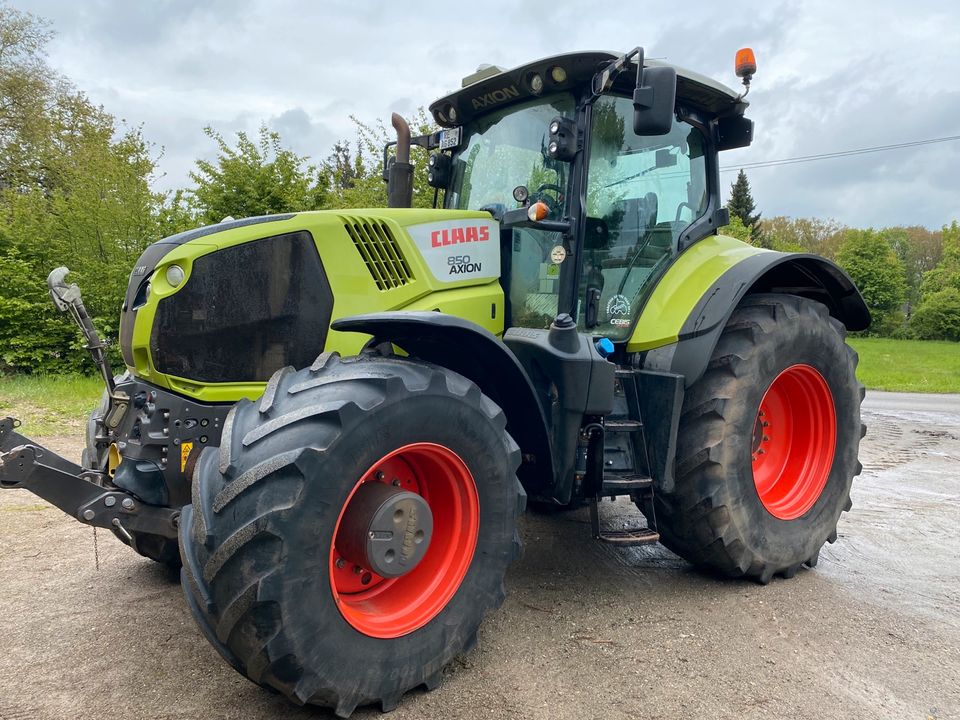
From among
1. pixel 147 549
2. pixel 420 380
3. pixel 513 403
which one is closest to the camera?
pixel 420 380

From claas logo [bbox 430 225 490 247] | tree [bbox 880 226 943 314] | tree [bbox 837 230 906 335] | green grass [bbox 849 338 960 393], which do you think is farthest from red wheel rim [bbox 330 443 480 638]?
tree [bbox 880 226 943 314]

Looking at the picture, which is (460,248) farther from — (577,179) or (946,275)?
(946,275)

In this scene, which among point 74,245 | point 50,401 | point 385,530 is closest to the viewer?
point 385,530

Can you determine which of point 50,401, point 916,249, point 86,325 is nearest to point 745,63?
point 86,325

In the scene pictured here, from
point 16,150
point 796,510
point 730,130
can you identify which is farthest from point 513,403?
point 16,150

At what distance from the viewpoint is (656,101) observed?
3.20 m

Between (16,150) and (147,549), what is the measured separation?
776 inches

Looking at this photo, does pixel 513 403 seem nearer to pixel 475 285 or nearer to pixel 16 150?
pixel 475 285

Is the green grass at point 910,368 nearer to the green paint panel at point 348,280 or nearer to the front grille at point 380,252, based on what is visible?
the green paint panel at point 348,280

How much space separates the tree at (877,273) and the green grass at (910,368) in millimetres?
11616

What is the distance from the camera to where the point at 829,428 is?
4332mm

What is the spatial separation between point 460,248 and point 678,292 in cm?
121

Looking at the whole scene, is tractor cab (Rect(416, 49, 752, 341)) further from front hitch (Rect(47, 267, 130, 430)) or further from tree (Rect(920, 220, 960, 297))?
tree (Rect(920, 220, 960, 297))

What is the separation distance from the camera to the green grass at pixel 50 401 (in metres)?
8.13
